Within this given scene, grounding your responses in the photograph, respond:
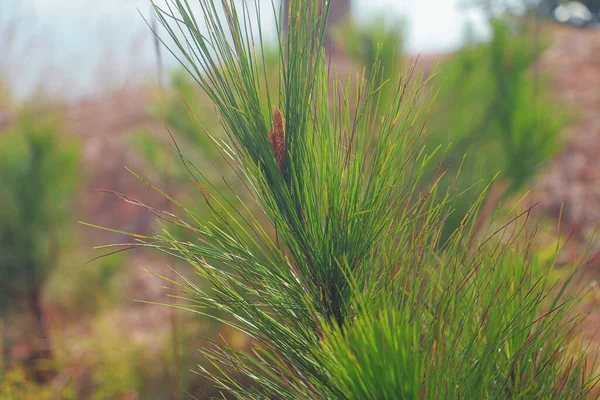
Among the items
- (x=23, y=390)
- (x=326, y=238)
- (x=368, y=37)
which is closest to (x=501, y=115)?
(x=368, y=37)

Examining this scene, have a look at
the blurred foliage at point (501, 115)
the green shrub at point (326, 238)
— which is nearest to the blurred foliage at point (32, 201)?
the blurred foliage at point (501, 115)

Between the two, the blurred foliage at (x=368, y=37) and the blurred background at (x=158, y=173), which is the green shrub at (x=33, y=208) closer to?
the blurred background at (x=158, y=173)

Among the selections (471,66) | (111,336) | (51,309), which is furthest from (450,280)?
(51,309)

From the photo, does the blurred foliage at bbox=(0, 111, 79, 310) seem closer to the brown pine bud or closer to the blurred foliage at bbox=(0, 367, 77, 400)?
the blurred foliage at bbox=(0, 367, 77, 400)

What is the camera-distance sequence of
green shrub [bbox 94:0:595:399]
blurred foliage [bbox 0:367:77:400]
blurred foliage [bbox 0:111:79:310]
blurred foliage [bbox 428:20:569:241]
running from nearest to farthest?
green shrub [bbox 94:0:595:399] → blurred foliage [bbox 0:367:77:400] → blurred foliage [bbox 428:20:569:241] → blurred foliage [bbox 0:111:79:310]

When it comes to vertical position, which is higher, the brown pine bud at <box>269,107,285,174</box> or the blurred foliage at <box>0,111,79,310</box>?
the brown pine bud at <box>269,107,285,174</box>

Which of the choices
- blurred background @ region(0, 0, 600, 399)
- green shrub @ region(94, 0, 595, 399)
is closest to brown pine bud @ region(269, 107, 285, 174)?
green shrub @ region(94, 0, 595, 399)
